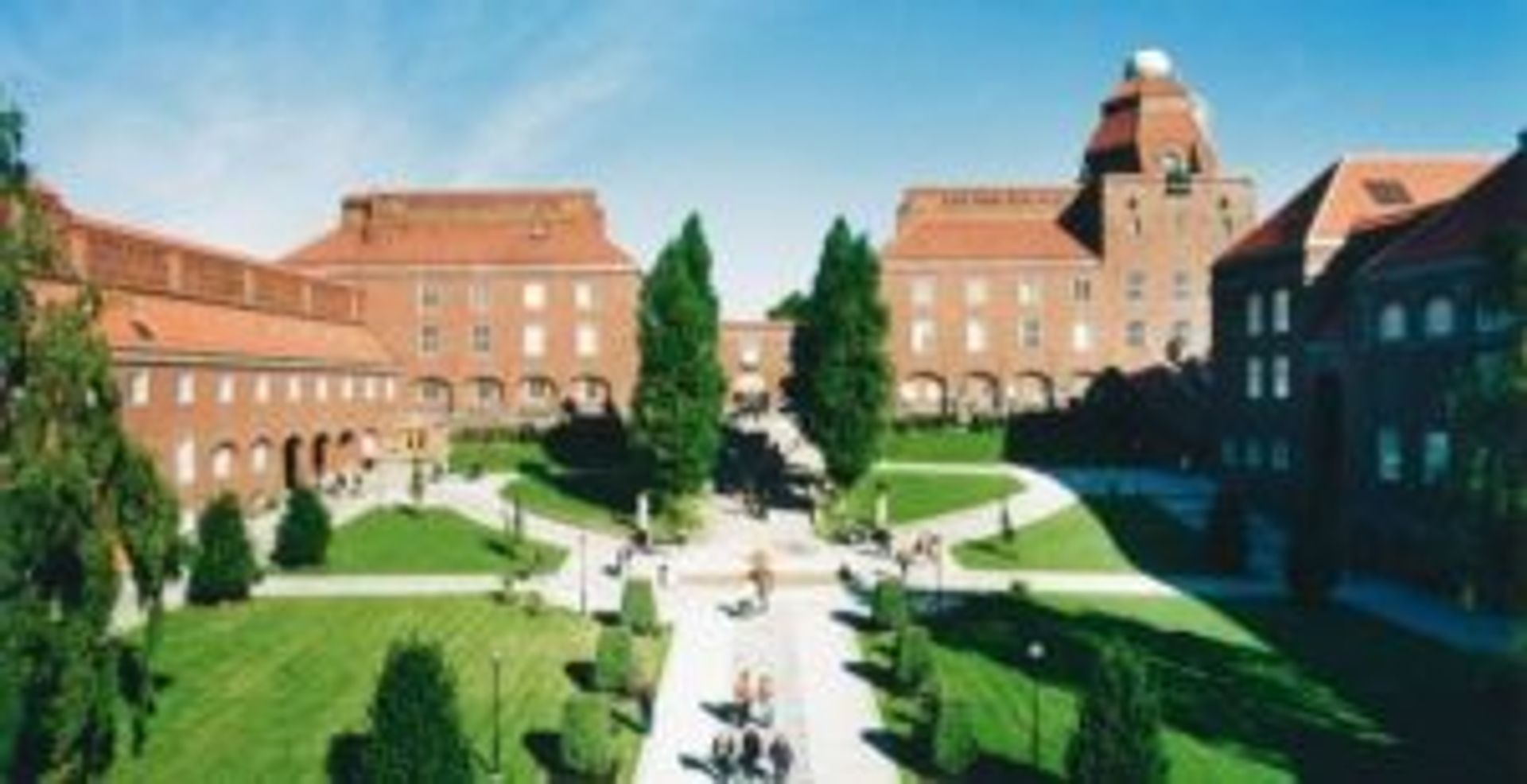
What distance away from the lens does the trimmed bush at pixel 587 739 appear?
25.8m

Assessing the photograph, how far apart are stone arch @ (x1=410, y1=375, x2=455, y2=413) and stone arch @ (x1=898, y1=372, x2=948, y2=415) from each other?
23.6 meters

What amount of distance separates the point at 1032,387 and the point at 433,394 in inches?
1238

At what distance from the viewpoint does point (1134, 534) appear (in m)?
50.8

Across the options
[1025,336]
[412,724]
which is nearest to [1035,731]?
[412,724]

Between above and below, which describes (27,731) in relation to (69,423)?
below

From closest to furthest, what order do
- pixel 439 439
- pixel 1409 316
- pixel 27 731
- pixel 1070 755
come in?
pixel 27 731 < pixel 1070 755 < pixel 1409 316 < pixel 439 439

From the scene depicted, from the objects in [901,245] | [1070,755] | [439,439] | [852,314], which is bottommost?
[1070,755]

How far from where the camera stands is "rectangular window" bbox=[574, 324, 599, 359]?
76.7 metres

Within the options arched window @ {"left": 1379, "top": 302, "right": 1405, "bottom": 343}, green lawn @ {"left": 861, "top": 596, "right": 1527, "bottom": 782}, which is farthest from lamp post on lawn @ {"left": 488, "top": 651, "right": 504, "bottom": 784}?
arched window @ {"left": 1379, "top": 302, "right": 1405, "bottom": 343}

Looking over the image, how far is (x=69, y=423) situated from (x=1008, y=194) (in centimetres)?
6668

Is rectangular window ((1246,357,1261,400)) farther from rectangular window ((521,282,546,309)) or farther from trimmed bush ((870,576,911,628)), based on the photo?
rectangular window ((521,282,546,309))

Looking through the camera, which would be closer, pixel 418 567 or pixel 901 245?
pixel 418 567

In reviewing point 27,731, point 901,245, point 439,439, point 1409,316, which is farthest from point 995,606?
point 901,245

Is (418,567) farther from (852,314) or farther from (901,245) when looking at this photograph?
(901,245)
